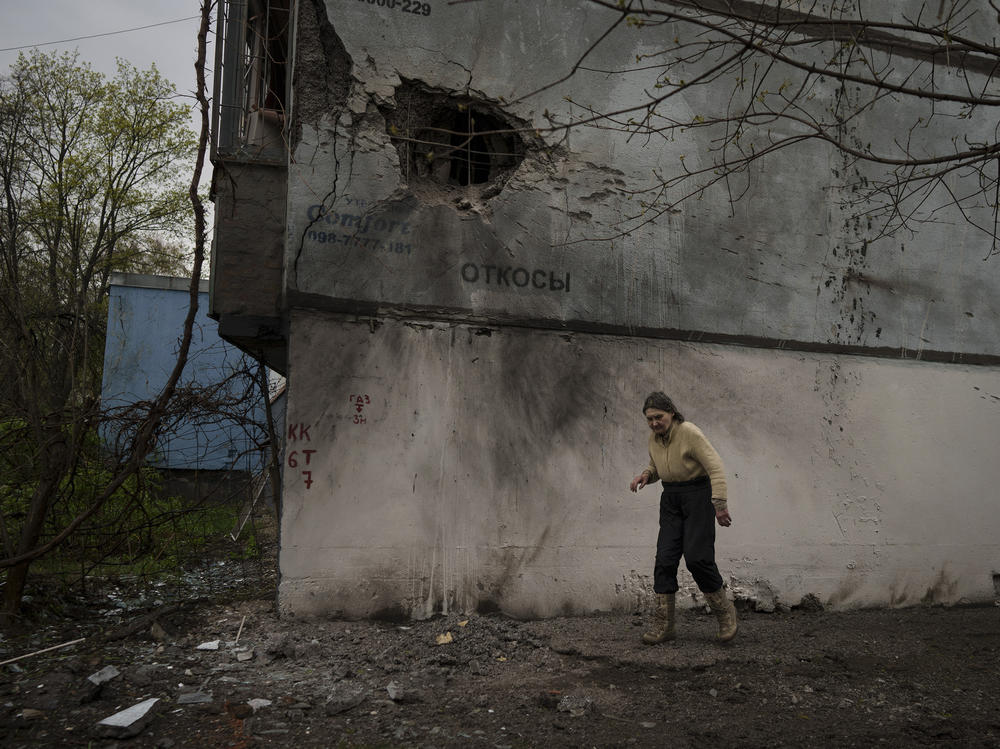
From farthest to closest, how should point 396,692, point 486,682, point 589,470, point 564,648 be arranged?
point 589,470 → point 564,648 → point 486,682 → point 396,692

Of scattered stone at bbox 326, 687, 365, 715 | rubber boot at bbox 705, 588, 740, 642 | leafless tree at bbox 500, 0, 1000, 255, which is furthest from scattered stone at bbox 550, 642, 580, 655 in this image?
leafless tree at bbox 500, 0, 1000, 255

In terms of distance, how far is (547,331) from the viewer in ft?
19.1

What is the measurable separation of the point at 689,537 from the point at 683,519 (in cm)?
15

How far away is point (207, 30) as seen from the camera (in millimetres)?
5207

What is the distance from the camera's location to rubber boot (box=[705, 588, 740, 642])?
16.5 feet

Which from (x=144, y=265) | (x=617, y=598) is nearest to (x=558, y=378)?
(x=617, y=598)

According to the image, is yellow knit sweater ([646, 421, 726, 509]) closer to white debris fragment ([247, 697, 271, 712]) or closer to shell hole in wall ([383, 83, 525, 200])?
→ shell hole in wall ([383, 83, 525, 200])

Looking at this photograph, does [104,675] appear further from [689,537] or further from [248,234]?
[689,537]

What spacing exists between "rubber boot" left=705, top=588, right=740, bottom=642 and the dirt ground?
11 cm

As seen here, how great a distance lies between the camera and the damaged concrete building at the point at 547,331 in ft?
17.4

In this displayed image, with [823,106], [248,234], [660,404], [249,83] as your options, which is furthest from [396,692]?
[823,106]

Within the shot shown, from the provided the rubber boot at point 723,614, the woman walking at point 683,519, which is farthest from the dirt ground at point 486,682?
the woman walking at point 683,519

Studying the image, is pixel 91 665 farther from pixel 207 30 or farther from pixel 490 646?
pixel 207 30

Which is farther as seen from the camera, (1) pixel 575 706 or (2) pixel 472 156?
(2) pixel 472 156
